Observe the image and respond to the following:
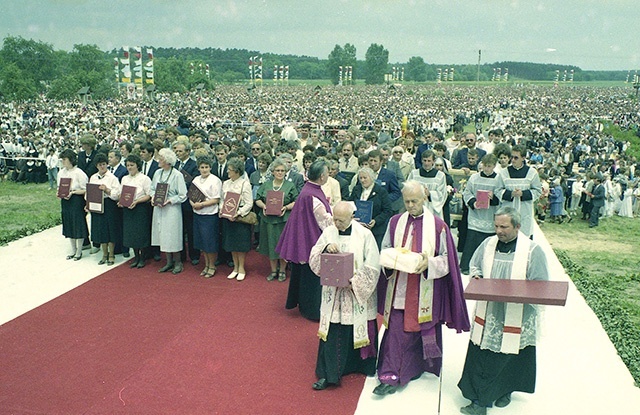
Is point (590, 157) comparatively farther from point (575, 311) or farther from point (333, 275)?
point (333, 275)

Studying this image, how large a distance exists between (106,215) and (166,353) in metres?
3.75

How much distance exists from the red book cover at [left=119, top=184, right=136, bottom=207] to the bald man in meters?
4.48

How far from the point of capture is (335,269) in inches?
206

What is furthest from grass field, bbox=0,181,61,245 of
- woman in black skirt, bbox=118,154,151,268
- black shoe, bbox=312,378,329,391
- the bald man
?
the bald man

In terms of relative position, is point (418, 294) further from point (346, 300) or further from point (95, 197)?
point (95, 197)

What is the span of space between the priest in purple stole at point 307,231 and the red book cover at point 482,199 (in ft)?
7.76

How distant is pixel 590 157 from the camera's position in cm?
2456

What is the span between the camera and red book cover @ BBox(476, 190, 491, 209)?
834 centimetres

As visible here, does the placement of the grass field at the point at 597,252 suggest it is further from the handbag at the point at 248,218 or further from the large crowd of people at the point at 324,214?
the handbag at the point at 248,218

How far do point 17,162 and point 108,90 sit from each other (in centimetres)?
5663

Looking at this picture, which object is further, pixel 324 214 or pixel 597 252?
pixel 597 252

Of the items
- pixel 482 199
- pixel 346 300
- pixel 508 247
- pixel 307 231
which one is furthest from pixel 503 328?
pixel 482 199

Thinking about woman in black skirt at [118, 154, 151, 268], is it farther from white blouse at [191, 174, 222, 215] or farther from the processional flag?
the processional flag

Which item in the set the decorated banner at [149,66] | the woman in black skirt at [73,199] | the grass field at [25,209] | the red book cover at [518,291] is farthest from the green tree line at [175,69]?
the red book cover at [518,291]
